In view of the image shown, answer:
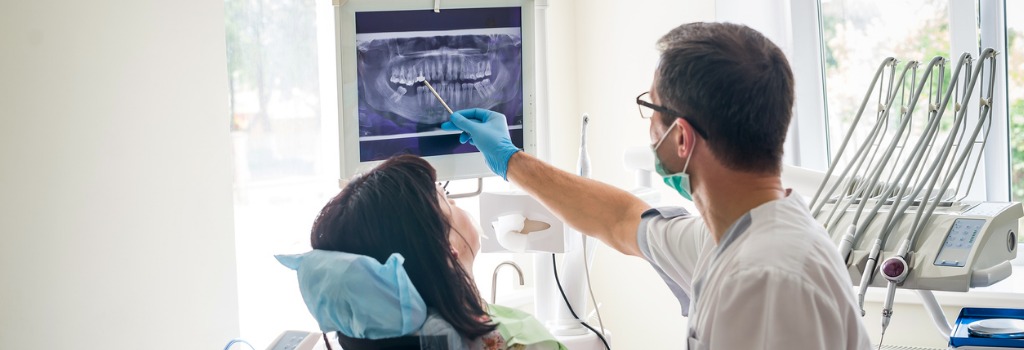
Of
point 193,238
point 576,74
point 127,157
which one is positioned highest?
point 576,74

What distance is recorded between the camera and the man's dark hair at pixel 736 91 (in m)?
1.28

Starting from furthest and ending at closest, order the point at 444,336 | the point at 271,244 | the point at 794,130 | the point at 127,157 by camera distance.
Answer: the point at 794,130 → the point at 271,244 → the point at 127,157 → the point at 444,336

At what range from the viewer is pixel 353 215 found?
159 centimetres

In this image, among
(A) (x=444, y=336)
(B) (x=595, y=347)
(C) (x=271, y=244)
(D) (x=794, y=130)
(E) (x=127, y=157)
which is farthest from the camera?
(D) (x=794, y=130)

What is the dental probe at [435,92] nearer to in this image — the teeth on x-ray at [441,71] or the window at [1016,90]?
the teeth on x-ray at [441,71]

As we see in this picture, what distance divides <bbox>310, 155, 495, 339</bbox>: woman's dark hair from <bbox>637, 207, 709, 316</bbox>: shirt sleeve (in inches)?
15.0

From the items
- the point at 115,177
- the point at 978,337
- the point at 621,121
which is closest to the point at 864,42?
the point at 621,121

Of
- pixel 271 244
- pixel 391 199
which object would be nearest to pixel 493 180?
pixel 271 244

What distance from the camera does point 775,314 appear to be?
1182 millimetres

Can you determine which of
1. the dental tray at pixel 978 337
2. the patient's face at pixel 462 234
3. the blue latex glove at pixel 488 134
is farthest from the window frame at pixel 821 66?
the patient's face at pixel 462 234

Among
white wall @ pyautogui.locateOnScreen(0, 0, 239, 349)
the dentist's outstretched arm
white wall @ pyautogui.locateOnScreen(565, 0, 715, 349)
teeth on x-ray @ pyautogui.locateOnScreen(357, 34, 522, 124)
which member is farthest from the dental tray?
white wall @ pyautogui.locateOnScreen(0, 0, 239, 349)

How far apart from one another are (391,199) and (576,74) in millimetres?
2097

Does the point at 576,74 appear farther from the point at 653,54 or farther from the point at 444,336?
the point at 444,336

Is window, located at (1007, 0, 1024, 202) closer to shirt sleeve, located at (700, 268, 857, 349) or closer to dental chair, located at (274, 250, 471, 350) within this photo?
shirt sleeve, located at (700, 268, 857, 349)
